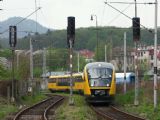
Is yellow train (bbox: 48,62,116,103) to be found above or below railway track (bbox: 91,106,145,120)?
above

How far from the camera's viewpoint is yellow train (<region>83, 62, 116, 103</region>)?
39.8 metres

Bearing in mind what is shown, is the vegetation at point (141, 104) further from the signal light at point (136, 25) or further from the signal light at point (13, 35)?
the signal light at point (13, 35)

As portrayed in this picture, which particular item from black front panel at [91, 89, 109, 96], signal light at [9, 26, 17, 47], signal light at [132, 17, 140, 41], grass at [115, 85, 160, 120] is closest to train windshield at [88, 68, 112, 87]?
black front panel at [91, 89, 109, 96]

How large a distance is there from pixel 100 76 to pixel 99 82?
47 centimetres

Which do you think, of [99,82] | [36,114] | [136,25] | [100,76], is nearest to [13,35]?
[100,76]

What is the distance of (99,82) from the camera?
1575 inches

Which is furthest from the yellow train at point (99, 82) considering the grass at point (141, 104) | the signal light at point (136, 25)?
the signal light at point (136, 25)

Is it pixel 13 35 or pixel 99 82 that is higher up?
pixel 13 35

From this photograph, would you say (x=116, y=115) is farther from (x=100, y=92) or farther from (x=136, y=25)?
(x=100, y=92)

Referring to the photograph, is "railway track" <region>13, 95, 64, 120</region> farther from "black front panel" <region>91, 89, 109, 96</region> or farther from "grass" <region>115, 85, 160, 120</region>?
"grass" <region>115, 85, 160, 120</region>

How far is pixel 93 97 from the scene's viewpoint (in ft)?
131

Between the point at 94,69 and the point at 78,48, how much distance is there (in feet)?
514

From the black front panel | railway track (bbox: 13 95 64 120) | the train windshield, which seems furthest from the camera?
the train windshield

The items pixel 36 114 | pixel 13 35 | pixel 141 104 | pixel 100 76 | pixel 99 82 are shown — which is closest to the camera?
pixel 36 114
